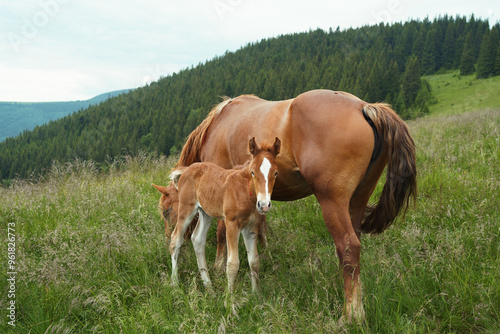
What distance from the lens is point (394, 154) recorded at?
313cm

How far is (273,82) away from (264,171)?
81241 mm

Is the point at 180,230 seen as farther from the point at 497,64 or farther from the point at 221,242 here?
the point at 497,64

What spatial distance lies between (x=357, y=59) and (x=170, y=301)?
8902cm

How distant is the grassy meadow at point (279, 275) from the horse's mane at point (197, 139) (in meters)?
1.06

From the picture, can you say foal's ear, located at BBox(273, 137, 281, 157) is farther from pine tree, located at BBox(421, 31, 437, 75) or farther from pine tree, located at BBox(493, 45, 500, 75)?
pine tree, located at BBox(421, 31, 437, 75)

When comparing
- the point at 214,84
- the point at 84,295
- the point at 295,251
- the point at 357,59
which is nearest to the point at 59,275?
the point at 84,295

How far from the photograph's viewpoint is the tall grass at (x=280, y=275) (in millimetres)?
2578

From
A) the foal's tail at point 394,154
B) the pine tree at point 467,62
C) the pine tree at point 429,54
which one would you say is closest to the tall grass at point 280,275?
the foal's tail at point 394,154

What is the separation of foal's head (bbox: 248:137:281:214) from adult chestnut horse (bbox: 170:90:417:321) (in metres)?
0.45

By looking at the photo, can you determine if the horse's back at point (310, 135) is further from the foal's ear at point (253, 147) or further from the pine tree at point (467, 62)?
the pine tree at point (467, 62)

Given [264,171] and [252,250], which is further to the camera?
[252,250]

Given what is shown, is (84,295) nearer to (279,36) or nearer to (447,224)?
(447,224)

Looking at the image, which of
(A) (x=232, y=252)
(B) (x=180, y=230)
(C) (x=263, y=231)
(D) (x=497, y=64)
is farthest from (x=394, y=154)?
(D) (x=497, y=64)

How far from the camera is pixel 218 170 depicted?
3.72m
